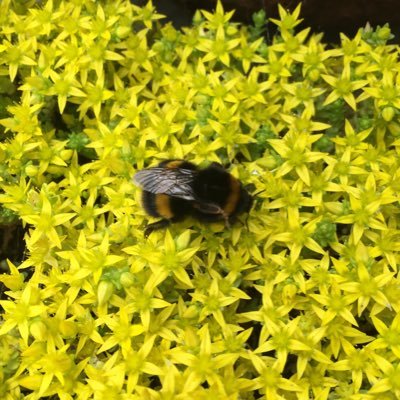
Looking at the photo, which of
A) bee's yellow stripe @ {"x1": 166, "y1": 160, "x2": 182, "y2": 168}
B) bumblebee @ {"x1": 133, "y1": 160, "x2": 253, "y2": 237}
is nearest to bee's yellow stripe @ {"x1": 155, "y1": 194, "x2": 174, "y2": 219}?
bumblebee @ {"x1": 133, "y1": 160, "x2": 253, "y2": 237}

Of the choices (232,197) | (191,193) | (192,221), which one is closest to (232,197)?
(232,197)

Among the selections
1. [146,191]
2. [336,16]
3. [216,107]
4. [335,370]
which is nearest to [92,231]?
[146,191]

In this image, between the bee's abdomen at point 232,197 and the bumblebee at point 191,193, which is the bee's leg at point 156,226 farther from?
the bee's abdomen at point 232,197

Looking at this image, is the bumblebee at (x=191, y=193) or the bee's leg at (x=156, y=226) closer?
the bumblebee at (x=191, y=193)

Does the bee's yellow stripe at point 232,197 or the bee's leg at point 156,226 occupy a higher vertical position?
the bee's yellow stripe at point 232,197

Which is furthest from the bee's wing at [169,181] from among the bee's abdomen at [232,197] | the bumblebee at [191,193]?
the bee's abdomen at [232,197]

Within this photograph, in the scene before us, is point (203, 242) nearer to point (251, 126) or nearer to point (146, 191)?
point (146, 191)

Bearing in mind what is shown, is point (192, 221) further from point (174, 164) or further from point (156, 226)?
point (174, 164)
